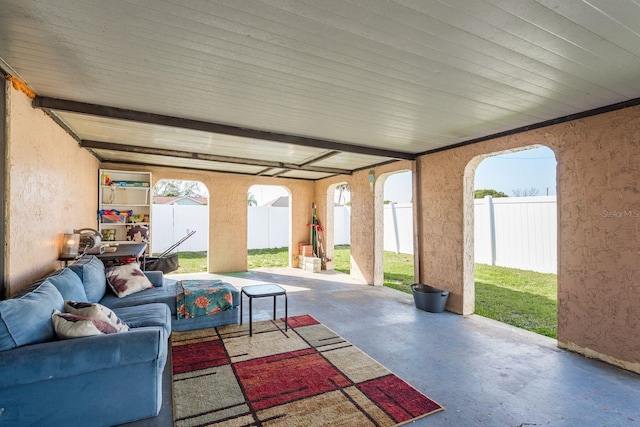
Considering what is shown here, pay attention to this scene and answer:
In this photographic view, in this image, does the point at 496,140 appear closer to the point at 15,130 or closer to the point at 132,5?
the point at 132,5

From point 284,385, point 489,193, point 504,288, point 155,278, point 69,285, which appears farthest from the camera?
point 489,193

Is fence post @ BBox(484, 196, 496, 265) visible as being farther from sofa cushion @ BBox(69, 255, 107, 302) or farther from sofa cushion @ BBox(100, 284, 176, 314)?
sofa cushion @ BBox(69, 255, 107, 302)

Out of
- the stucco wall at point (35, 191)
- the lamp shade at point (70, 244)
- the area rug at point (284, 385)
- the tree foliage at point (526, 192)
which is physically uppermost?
the tree foliage at point (526, 192)

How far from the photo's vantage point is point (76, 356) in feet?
6.00

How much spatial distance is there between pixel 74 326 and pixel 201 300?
162cm

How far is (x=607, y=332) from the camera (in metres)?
2.93

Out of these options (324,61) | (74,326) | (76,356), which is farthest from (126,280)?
(324,61)

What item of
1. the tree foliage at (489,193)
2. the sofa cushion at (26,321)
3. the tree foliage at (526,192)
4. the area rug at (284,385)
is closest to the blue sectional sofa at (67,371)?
the sofa cushion at (26,321)

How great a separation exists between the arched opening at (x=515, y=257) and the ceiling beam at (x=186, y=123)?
190 cm

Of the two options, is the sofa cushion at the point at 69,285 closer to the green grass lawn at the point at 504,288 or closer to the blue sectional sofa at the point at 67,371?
the blue sectional sofa at the point at 67,371

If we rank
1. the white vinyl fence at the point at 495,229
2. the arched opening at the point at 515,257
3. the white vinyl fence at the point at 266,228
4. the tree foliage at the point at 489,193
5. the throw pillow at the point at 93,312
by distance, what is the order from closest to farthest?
the throw pillow at the point at 93,312 < the arched opening at the point at 515,257 < the white vinyl fence at the point at 495,229 < the tree foliage at the point at 489,193 < the white vinyl fence at the point at 266,228

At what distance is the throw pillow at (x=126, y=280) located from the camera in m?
3.49

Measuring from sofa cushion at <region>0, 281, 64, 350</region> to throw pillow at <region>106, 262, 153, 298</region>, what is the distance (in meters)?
1.44

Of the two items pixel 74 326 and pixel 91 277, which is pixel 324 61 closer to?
pixel 74 326
